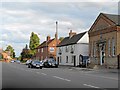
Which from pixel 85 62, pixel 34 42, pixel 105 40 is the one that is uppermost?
pixel 34 42

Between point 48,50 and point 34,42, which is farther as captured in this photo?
point 34,42

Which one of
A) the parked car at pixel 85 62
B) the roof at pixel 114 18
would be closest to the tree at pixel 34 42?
the parked car at pixel 85 62

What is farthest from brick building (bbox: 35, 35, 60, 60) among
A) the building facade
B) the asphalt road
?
the asphalt road

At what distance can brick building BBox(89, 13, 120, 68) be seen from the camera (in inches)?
1783

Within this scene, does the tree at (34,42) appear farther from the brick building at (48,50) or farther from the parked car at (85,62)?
the parked car at (85,62)

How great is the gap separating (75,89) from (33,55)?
92.3m

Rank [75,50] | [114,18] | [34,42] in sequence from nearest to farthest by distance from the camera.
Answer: [114,18] → [75,50] → [34,42]

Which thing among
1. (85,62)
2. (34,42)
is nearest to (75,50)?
(85,62)

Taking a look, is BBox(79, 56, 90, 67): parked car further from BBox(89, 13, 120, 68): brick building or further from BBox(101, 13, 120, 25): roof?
BBox(101, 13, 120, 25): roof

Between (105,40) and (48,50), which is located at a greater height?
(105,40)

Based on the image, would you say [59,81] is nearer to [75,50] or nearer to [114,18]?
[114,18]

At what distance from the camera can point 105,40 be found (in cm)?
4856

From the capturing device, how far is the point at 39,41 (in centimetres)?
10412

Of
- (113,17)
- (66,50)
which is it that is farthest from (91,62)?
(66,50)
